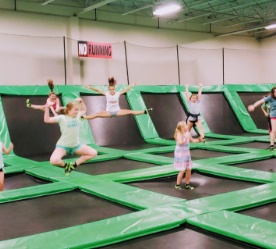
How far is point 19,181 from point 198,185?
2.07 metres

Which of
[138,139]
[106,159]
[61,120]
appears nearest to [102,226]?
[61,120]

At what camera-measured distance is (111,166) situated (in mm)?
5211

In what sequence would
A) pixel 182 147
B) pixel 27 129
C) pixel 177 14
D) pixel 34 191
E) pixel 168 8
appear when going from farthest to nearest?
pixel 177 14 → pixel 168 8 → pixel 27 129 → pixel 182 147 → pixel 34 191

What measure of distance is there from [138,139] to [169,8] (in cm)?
503

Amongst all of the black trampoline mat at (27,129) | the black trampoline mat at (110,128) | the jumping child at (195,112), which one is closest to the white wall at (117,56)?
the black trampoline mat at (27,129)

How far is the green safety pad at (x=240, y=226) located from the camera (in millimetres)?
2338

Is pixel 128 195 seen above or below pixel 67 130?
below

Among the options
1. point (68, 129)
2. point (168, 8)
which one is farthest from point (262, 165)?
point (168, 8)

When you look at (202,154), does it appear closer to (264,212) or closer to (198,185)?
(198,185)

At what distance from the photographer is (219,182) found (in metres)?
4.20

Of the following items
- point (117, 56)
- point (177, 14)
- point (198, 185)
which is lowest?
point (198, 185)

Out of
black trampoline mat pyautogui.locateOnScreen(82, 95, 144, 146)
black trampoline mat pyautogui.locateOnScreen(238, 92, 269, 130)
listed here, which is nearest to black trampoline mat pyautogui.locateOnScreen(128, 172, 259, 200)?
black trampoline mat pyautogui.locateOnScreen(82, 95, 144, 146)

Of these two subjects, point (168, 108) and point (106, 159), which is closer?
point (106, 159)

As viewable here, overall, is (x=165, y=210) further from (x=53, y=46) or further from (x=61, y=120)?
(x=53, y=46)
